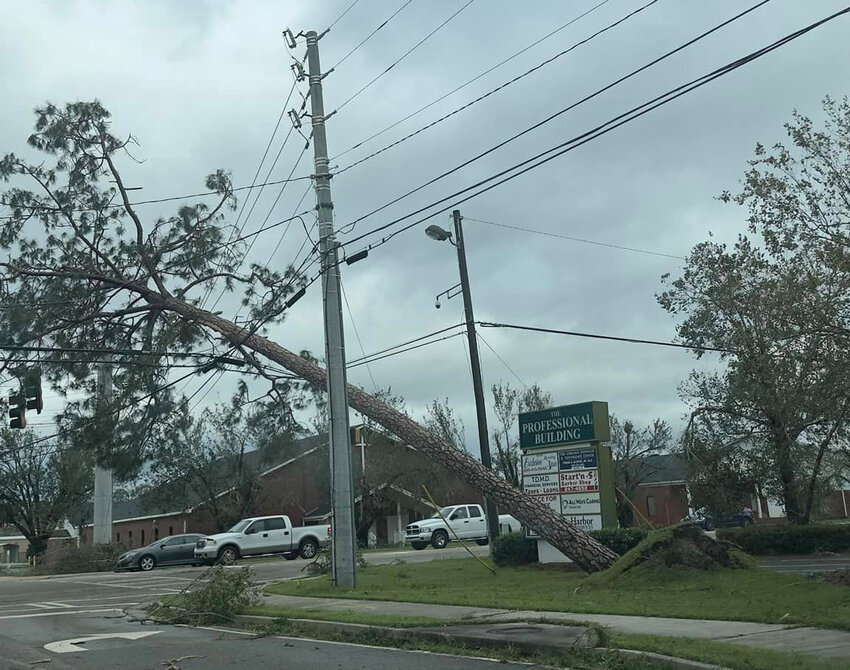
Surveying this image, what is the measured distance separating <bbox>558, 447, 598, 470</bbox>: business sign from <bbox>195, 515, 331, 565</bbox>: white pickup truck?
16.3 m

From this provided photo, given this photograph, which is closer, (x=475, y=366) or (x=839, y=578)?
(x=839, y=578)

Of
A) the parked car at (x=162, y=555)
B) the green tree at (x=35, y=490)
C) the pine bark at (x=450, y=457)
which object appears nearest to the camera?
the pine bark at (x=450, y=457)

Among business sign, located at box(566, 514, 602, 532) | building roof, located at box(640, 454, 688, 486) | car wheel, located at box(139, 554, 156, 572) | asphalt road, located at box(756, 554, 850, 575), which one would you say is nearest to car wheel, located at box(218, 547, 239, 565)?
car wheel, located at box(139, 554, 156, 572)

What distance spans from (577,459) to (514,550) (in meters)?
2.96

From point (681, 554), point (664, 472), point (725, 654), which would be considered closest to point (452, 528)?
point (681, 554)

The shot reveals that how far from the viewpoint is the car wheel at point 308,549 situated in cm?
3719

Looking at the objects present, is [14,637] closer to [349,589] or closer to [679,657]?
[349,589]

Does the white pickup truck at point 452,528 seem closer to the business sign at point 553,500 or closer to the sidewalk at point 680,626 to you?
the business sign at point 553,500

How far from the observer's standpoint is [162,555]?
36438 mm

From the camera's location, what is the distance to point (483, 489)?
2081cm

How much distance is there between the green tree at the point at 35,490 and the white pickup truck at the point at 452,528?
83.0ft

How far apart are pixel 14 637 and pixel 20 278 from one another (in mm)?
13708

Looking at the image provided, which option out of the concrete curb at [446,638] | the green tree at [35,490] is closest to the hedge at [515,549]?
the concrete curb at [446,638]

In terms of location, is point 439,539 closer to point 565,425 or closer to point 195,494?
point 195,494
